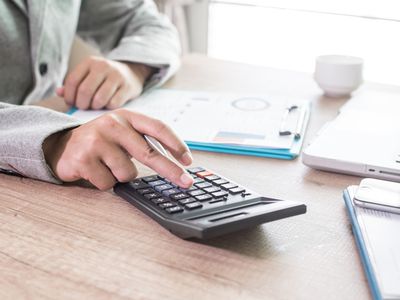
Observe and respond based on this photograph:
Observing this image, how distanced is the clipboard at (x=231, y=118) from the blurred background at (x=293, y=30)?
119 centimetres

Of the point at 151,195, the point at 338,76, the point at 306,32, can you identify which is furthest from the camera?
the point at 306,32

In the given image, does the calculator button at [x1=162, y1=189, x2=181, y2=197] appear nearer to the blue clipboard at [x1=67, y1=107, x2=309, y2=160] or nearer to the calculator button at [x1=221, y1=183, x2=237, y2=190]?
the calculator button at [x1=221, y1=183, x2=237, y2=190]

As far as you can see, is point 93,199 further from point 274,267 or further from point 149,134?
point 274,267

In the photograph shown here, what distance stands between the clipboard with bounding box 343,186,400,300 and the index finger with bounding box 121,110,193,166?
7.7 inches

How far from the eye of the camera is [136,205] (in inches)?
26.2

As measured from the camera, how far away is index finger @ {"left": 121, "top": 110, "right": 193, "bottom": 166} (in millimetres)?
699

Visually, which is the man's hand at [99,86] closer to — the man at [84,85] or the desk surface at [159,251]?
the man at [84,85]

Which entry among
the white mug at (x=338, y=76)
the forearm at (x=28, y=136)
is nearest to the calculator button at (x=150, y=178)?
the forearm at (x=28, y=136)

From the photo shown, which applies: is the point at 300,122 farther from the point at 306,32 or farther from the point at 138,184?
the point at 306,32

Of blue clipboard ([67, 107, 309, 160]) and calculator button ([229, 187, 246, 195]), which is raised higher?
calculator button ([229, 187, 246, 195])

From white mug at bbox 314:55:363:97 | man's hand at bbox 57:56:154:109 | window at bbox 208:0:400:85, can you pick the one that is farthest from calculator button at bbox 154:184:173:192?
window at bbox 208:0:400:85

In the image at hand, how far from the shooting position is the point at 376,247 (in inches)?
22.0

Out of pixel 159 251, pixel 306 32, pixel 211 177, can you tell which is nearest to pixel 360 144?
pixel 211 177

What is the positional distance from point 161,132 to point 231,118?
28 cm
